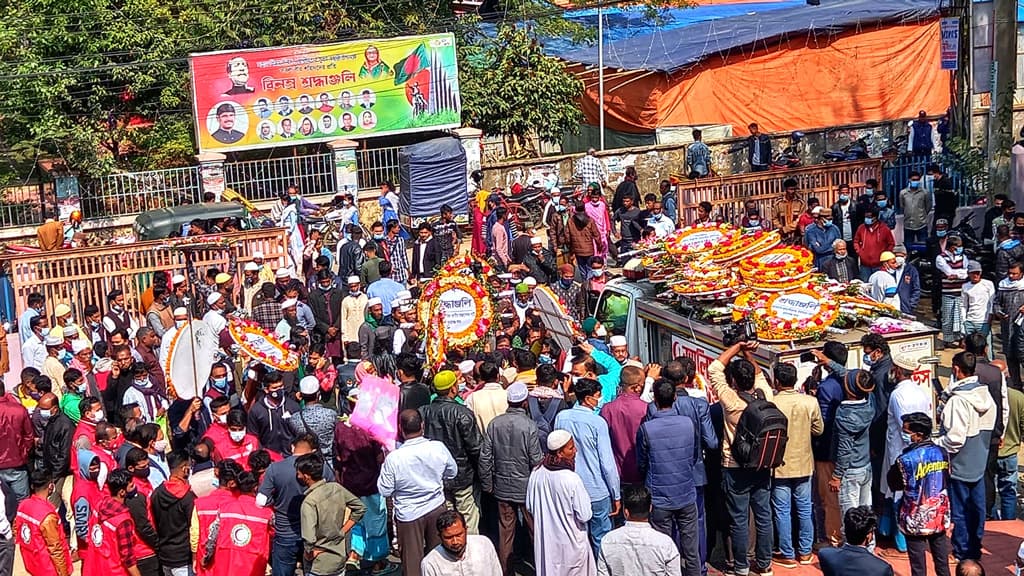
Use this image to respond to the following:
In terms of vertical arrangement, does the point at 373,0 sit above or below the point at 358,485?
above

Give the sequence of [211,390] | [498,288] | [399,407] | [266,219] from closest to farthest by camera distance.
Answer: [399,407] < [211,390] < [498,288] < [266,219]

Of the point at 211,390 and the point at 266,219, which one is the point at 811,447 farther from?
the point at 266,219

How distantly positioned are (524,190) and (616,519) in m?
15.4

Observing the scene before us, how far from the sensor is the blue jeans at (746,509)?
9.24 m

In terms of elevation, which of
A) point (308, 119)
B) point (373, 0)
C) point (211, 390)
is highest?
point (373, 0)

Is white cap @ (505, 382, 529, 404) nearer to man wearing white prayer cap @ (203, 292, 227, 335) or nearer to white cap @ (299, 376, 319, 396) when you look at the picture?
white cap @ (299, 376, 319, 396)

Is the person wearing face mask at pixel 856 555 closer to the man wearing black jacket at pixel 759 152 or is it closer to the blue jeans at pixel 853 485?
the blue jeans at pixel 853 485

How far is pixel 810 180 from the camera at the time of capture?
2033 cm

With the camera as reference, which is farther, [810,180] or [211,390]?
[810,180]

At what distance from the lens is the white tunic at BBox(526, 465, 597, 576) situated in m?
8.37

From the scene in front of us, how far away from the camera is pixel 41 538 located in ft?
28.5

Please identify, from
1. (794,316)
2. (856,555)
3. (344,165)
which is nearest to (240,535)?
(856,555)

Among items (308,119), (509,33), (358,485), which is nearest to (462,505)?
(358,485)

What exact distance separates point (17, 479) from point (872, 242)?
396 inches
